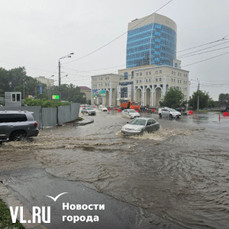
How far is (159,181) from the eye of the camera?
6.10 m

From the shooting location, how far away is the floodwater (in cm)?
439

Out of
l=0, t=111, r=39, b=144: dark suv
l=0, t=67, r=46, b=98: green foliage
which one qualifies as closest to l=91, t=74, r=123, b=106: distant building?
l=0, t=67, r=46, b=98: green foliage

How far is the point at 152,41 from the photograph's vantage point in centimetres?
10525

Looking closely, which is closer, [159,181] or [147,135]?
[159,181]

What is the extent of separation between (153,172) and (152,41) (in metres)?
107

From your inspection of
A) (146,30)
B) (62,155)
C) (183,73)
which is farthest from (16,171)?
(146,30)

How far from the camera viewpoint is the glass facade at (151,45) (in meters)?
105

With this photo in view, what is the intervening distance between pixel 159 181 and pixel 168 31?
116 meters

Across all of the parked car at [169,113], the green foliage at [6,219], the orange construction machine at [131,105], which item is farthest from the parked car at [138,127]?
the orange construction machine at [131,105]

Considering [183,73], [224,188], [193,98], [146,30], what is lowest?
[224,188]

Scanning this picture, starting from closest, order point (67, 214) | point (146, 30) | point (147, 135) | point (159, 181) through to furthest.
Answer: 1. point (67, 214)
2. point (159, 181)
3. point (147, 135)
4. point (146, 30)

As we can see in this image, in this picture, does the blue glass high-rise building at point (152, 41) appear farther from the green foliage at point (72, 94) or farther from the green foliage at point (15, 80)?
the green foliage at point (15, 80)

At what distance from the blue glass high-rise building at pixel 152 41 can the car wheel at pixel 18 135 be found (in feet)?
317

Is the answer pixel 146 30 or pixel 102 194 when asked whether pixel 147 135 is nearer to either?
pixel 102 194
